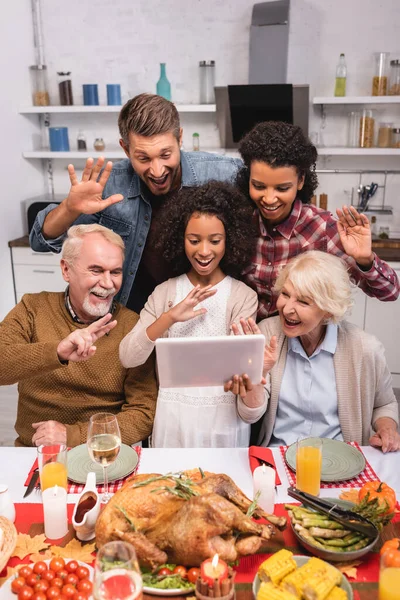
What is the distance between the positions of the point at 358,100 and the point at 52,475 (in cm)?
366

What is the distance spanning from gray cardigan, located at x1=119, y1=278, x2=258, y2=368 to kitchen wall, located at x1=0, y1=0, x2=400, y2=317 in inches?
109

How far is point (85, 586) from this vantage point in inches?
48.4

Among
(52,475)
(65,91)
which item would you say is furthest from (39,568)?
(65,91)

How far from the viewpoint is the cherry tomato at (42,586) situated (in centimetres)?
122

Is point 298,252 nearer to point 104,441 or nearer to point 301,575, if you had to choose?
point 104,441

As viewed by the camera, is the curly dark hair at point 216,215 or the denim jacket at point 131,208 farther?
the denim jacket at point 131,208

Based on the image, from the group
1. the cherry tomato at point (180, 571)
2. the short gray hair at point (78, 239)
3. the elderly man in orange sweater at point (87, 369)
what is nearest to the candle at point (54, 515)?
the cherry tomato at point (180, 571)

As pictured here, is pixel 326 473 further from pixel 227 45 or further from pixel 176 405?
pixel 227 45

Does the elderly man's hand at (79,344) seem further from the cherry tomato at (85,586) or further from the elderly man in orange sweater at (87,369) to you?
the cherry tomato at (85,586)

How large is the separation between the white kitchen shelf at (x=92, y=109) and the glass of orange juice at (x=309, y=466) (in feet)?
11.3

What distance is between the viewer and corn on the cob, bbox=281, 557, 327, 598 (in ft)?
3.95

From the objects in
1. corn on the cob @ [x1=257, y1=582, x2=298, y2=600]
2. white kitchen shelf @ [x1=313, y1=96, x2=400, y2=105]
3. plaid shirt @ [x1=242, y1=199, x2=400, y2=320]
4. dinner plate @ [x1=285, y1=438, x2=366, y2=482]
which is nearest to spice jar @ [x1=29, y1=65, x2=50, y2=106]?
white kitchen shelf @ [x1=313, y1=96, x2=400, y2=105]

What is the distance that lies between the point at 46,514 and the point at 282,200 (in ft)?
4.42

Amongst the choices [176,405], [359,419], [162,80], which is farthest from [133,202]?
[162,80]
